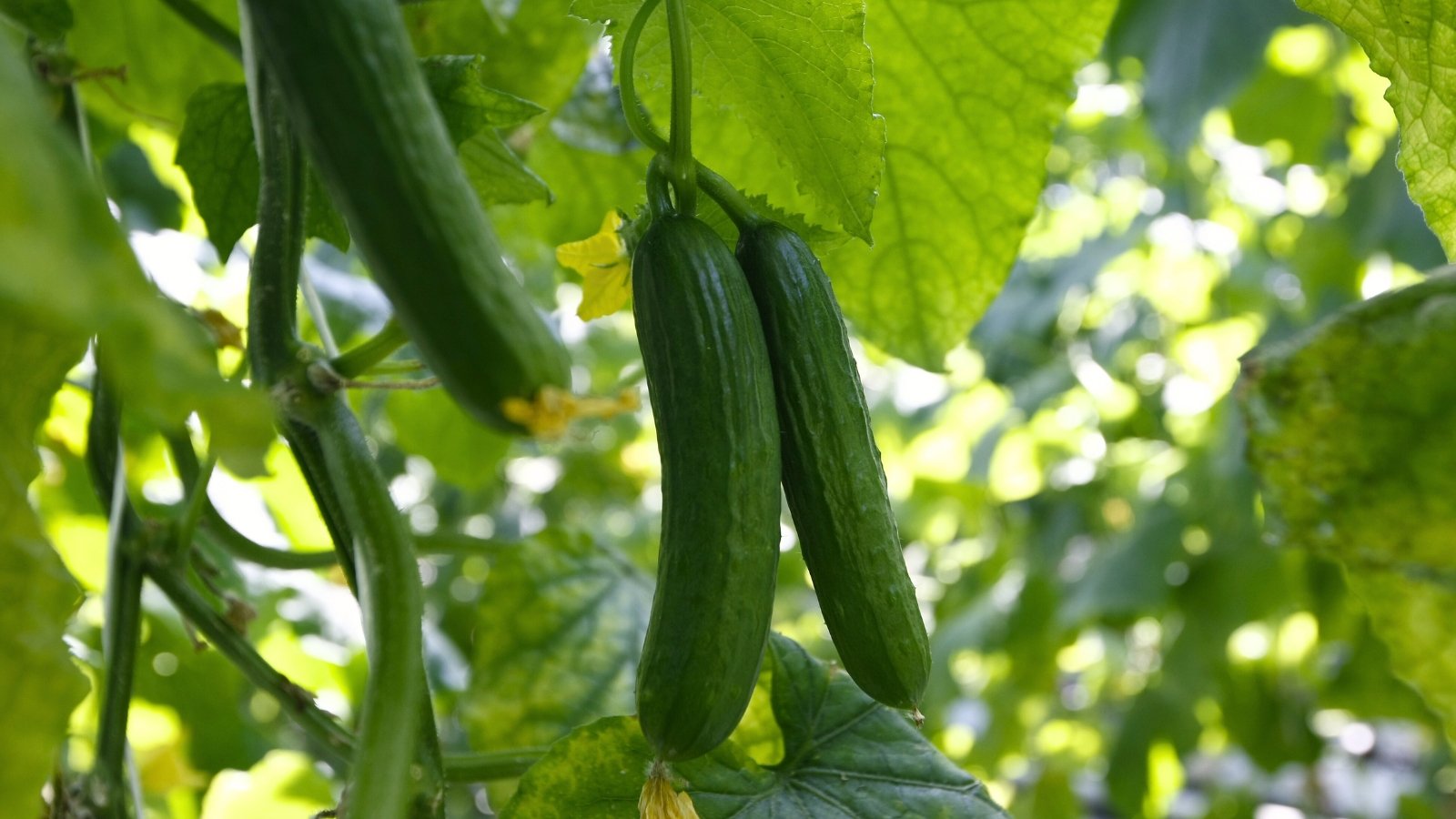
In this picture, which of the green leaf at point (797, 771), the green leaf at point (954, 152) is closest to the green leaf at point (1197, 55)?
the green leaf at point (954, 152)

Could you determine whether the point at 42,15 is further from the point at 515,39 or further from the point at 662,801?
the point at 662,801

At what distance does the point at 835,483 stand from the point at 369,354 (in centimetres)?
20

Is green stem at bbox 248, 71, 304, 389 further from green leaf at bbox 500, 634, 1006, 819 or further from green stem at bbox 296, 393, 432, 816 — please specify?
green leaf at bbox 500, 634, 1006, 819

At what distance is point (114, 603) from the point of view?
695 mm

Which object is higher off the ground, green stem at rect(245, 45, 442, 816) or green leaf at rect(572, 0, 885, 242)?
green leaf at rect(572, 0, 885, 242)

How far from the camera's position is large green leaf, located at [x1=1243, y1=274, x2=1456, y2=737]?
2.51ft

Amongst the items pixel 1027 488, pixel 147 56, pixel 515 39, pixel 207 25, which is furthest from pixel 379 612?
pixel 1027 488

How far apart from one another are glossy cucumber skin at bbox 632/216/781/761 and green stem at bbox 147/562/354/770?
0.19 meters

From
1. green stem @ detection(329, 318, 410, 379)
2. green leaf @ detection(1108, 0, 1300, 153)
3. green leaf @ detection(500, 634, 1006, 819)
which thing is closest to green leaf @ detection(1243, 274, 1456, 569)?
green leaf @ detection(500, 634, 1006, 819)

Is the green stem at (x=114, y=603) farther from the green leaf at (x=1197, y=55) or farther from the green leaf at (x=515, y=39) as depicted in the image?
the green leaf at (x=1197, y=55)

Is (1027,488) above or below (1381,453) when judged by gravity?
above

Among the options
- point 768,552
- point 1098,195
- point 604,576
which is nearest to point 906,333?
point 604,576

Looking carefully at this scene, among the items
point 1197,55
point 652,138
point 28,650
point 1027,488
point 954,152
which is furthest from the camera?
point 1027,488

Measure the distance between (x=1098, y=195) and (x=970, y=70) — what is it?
9.39 ft
